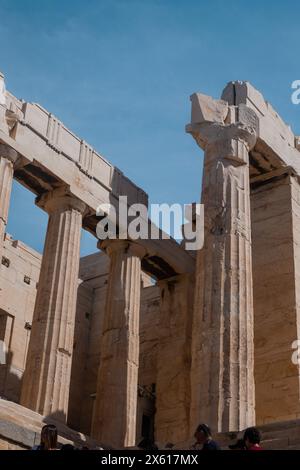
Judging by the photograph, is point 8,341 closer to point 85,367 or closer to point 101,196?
point 85,367

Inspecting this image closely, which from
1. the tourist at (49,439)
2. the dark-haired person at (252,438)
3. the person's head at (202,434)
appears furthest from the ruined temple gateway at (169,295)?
the dark-haired person at (252,438)

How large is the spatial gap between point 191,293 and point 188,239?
6.28ft

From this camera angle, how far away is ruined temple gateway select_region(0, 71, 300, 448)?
71.3ft

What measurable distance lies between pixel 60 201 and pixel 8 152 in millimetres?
2546

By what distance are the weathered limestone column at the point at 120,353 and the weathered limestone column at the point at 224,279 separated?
4003 mm

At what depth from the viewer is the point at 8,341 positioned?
101 feet

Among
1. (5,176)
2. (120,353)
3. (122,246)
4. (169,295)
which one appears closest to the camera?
(5,176)

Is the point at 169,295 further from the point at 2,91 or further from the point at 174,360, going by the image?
the point at 2,91

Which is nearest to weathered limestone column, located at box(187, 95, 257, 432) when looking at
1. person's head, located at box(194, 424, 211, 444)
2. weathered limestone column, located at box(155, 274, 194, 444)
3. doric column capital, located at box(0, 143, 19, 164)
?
doric column capital, located at box(0, 143, 19, 164)

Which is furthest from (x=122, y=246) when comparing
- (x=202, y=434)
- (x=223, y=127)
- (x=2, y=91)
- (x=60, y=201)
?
(x=202, y=434)

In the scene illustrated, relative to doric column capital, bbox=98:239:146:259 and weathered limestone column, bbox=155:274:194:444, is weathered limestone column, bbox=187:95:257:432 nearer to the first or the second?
doric column capital, bbox=98:239:146:259

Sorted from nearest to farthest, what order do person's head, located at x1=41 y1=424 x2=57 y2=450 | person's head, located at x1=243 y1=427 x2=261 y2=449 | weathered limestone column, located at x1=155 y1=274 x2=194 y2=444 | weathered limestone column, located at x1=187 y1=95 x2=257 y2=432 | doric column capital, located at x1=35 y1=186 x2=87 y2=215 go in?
person's head, located at x1=243 y1=427 x2=261 y2=449 < person's head, located at x1=41 y1=424 x2=57 y2=450 < weathered limestone column, located at x1=187 y1=95 x2=257 y2=432 < doric column capital, located at x1=35 y1=186 x2=87 y2=215 < weathered limestone column, located at x1=155 y1=274 x2=194 y2=444

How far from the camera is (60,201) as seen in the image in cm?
2628
